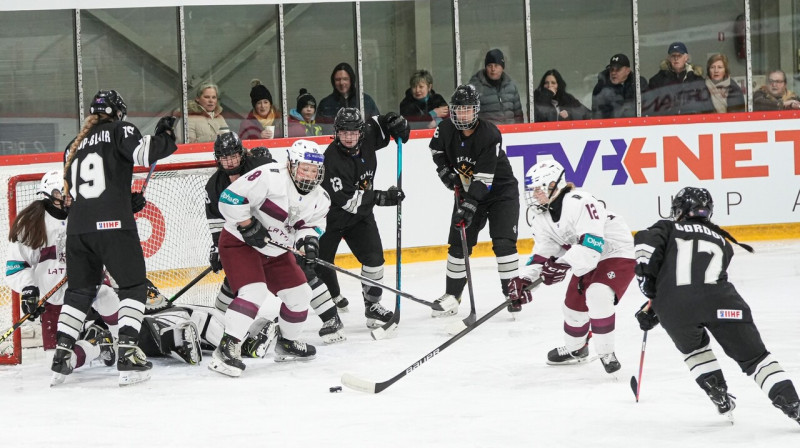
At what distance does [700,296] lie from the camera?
3588mm

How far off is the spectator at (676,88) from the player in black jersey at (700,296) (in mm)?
4676

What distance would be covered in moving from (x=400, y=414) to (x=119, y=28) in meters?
4.31

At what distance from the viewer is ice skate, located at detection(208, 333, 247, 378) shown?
4723 mm

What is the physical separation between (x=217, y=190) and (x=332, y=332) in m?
0.87

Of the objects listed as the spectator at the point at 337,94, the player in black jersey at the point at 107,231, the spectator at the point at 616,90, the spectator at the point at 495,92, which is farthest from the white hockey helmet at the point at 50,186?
the spectator at the point at 616,90

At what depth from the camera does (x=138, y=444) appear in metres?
3.72

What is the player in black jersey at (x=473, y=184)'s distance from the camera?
19.1 feet

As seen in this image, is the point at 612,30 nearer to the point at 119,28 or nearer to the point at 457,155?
the point at 457,155

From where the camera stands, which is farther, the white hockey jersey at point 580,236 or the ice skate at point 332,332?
the ice skate at point 332,332

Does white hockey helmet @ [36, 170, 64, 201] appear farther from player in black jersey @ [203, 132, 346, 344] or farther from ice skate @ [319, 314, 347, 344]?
ice skate @ [319, 314, 347, 344]

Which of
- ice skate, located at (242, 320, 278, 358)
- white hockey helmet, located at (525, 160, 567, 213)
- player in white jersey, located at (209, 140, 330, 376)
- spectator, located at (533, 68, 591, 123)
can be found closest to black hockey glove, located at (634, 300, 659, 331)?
white hockey helmet, located at (525, 160, 567, 213)

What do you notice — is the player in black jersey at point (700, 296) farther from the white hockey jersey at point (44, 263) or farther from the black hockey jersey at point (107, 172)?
the white hockey jersey at point (44, 263)

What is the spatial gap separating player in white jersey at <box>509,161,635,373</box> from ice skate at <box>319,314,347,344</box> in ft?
3.92

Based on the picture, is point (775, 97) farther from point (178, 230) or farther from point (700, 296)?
point (700, 296)
